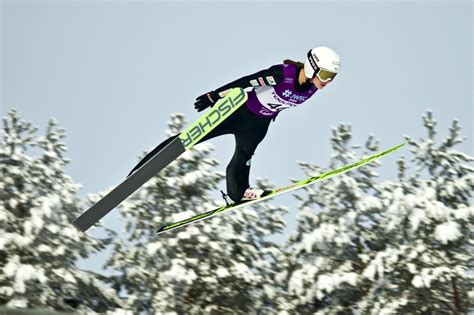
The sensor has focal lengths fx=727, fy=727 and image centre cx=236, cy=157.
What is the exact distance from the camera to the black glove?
6.66m

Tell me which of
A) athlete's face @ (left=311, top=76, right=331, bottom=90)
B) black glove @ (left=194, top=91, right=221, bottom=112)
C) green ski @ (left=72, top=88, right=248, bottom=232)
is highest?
black glove @ (left=194, top=91, right=221, bottom=112)

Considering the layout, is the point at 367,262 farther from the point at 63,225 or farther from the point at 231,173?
the point at 231,173

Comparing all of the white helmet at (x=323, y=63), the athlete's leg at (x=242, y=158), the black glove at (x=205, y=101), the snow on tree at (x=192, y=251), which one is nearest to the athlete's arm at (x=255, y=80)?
the black glove at (x=205, y=101)

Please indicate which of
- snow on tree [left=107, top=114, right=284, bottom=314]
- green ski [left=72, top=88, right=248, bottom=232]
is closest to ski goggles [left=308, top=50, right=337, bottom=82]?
green ski [left=72, top=88, right=248, bottom=232]

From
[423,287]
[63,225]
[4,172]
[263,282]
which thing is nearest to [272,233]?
[263,282]

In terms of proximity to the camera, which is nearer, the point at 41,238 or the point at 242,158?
the point at 242,158

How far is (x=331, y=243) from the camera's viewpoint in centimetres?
1304

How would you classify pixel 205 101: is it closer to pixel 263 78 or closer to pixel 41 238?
pixel 263 78

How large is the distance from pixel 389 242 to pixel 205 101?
7894 mm

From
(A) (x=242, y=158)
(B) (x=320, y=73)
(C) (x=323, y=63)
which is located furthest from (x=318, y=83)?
(A) (x=242, y=158)

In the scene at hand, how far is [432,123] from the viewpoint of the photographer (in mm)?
14445

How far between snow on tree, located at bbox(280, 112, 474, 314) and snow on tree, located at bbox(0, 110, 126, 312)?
3.65 metres

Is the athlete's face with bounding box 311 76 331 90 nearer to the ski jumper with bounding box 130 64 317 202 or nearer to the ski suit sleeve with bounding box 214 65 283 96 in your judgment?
the ski jumper with bounding box 130 64 317 202

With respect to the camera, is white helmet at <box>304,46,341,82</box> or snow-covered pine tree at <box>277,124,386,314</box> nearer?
white helmet at <box>304,46,341,82</box>
